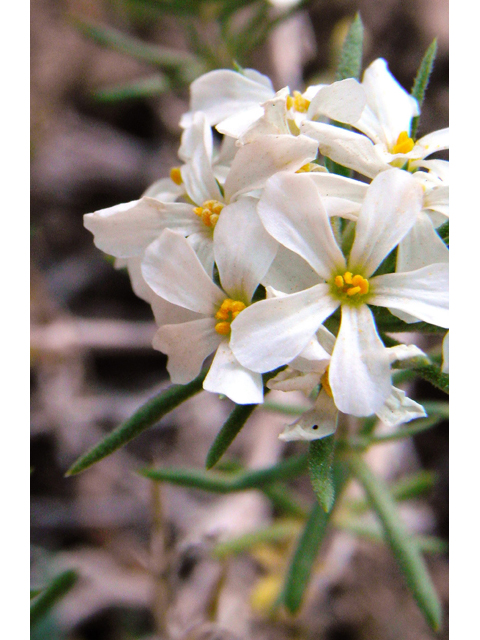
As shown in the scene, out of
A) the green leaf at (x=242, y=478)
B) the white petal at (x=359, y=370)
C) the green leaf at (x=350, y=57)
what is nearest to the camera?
the white petal at (x=359, y=370)

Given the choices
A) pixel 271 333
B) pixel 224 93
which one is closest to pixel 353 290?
pixel 271 333

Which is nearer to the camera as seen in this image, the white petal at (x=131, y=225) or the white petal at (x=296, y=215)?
the white petal at (x=296, y=215)

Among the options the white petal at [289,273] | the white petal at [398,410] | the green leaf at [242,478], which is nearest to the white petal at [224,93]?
the white petal at [289,273]

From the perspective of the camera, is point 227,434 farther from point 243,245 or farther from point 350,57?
point 350,57

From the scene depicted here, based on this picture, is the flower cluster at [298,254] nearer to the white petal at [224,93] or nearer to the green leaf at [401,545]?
the white petal at [224,93]

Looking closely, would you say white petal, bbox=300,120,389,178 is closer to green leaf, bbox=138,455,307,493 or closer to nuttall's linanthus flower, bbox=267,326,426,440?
nuttall's linanthus flower, bbox=267,326,426,440
